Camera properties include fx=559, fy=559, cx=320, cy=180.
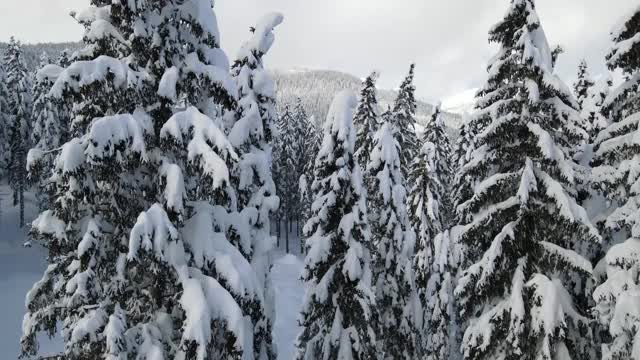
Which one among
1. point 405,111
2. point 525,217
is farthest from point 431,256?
point 525,217

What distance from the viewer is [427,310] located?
3200cm

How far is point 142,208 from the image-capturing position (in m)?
9.72

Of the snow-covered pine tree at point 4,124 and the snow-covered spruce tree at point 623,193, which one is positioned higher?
the snow-covered pine tree at point 4,124

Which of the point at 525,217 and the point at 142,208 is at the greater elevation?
the point at 525,217

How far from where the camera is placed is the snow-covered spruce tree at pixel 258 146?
16531 mm

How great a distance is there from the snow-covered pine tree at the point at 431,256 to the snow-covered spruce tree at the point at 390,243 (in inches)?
220

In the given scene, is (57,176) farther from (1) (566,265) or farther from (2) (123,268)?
(1) (566,265)

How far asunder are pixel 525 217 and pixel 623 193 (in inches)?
98.9

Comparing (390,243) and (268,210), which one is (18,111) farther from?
(268,210)

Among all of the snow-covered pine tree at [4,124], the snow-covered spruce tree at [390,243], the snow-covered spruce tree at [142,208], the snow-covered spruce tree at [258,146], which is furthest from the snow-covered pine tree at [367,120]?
the snow-covered pine tree at [4,124]

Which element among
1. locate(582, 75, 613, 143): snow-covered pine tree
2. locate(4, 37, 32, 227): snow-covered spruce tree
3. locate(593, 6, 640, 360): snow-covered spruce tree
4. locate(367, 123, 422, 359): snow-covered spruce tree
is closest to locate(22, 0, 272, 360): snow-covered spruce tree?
locate(593, 6, 640, 360): snow-covered spruce tree

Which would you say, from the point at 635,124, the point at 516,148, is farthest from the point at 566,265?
the point at 635,124

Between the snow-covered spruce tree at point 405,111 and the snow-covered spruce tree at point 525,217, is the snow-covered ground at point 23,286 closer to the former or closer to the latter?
the snow-covered spruce tree at point 405,111

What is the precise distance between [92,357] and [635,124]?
42.3ft
